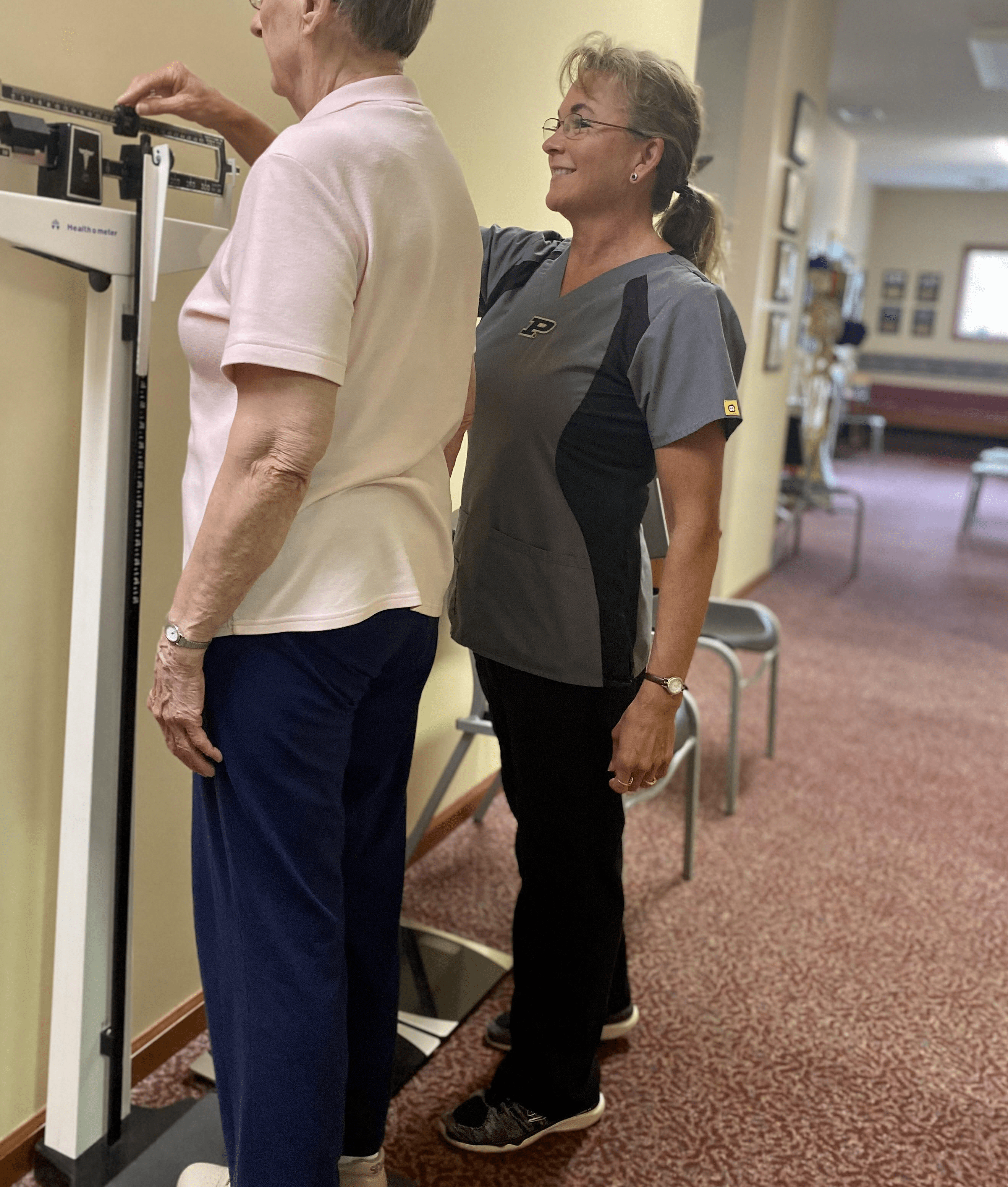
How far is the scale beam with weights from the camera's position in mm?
1141

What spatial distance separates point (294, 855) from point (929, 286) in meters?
13.6

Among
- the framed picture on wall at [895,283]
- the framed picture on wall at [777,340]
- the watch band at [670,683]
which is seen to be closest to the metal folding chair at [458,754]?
the watch band at [670,683]

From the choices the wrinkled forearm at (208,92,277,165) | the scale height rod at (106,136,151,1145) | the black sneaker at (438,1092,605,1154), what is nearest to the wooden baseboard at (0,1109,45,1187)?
the scale height rod at (106,136,151,1145)

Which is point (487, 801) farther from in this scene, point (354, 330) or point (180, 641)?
point (354, 330)

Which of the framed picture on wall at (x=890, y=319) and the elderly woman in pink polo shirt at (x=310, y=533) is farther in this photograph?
the framed picture on wall at (x=890, y=319)

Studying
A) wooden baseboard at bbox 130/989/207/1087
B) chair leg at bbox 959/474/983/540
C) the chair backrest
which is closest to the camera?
the chair backrest

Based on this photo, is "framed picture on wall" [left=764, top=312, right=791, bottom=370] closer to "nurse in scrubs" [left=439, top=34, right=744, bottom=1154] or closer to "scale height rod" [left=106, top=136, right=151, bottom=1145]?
"nurse in scrubs" [left=439, top=34, right=744, bottom=1154]

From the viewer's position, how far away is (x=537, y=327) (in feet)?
4.41

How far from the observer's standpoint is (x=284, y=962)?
1.10 meters

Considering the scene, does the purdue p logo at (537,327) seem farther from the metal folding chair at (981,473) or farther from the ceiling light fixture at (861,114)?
the ceiling light fixture at (861,114)

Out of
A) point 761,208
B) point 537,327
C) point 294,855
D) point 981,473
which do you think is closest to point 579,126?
point 537,327

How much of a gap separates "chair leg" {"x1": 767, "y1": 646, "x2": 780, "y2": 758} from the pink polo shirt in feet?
7.11

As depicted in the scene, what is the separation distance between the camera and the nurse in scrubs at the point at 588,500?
1254 millimetres

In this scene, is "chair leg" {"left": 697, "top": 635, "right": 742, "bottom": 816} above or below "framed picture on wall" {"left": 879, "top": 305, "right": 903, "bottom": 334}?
below
